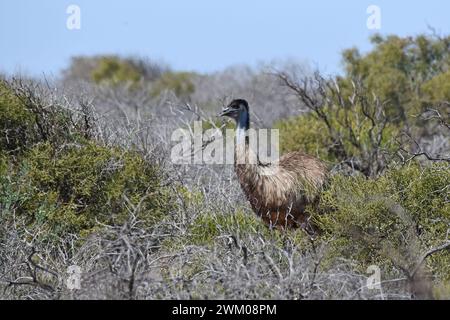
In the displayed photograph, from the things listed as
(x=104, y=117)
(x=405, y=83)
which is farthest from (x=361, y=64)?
(x=104, y=117)

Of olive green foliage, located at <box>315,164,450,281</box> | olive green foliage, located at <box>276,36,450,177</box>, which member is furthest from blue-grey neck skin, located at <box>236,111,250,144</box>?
olive green foliage, located at <box>276,36,450,177</box>

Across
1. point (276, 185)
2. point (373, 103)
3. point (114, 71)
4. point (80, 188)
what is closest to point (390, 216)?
point (276, 185)

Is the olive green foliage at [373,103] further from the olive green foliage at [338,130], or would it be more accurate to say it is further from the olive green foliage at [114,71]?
the olive green foliage at [114,71]

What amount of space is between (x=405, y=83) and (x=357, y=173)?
14.9 feet

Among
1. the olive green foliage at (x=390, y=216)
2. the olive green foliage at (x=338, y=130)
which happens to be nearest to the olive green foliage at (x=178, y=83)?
the olive green foliage at (x=338, y=130)

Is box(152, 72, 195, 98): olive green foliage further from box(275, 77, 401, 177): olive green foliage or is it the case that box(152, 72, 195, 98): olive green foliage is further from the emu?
the emu

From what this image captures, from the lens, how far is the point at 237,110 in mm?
10797

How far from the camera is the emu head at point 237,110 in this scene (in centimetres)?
1076

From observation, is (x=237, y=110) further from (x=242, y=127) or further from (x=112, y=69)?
(x=112, y=69)

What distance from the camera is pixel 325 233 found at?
32.9 ft

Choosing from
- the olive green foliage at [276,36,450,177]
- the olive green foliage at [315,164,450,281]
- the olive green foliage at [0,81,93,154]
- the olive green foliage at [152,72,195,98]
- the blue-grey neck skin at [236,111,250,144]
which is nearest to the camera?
the olive green foliage at [315,164,450,281]

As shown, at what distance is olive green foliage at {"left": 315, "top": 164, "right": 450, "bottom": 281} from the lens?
927 centimetres

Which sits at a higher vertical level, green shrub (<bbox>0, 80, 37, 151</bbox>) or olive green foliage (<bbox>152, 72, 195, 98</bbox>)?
green shrub (<bbox>0, 80, 37, 151</bbox>)

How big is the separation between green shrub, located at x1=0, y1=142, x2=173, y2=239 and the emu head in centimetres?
91
